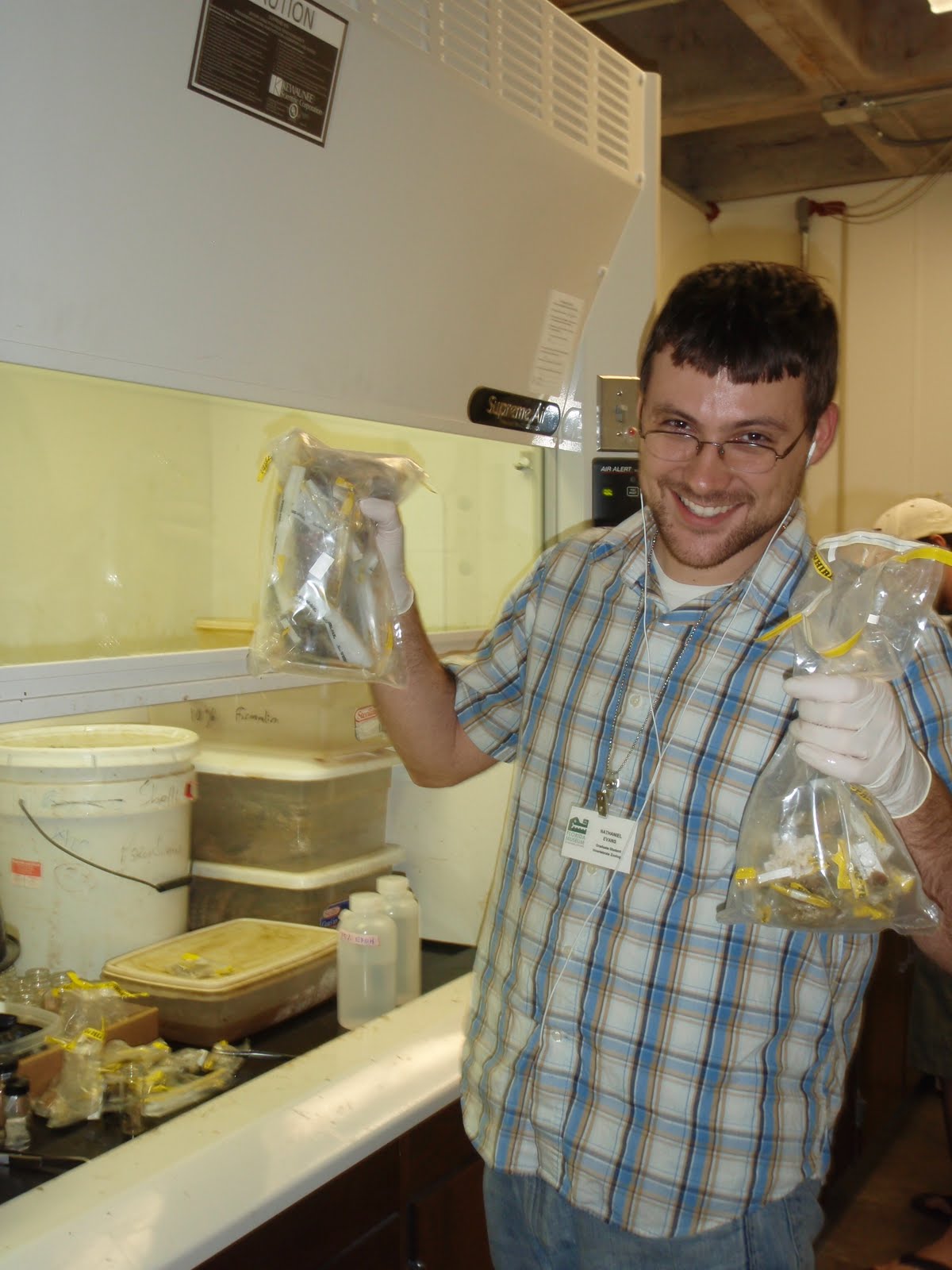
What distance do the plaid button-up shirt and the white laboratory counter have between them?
16cm

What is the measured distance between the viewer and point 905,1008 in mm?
2785

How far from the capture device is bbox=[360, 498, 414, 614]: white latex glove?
3.66 feet

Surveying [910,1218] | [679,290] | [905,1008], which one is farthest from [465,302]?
[910,1218]

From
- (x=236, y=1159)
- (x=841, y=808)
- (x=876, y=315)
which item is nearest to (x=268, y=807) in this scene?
(x=236, y=1159)

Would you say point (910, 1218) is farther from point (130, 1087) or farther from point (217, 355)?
point (217, 355)

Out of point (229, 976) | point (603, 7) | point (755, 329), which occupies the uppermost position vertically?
point (603, 7)

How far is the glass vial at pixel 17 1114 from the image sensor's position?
3.87ft

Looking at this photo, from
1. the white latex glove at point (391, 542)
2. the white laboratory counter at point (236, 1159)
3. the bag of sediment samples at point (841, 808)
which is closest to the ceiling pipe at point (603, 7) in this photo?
the white latex glove at point (391, 542)

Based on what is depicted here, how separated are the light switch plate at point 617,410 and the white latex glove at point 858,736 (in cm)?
86

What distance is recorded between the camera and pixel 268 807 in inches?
68.0

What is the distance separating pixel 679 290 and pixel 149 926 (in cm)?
110

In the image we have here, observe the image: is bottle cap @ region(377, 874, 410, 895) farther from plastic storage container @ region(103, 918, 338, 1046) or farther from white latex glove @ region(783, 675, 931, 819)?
white latex glove @ region(783, 675, 931, 819)

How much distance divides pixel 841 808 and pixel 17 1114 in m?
0.93

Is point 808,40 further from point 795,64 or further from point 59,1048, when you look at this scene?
point 59,1048
